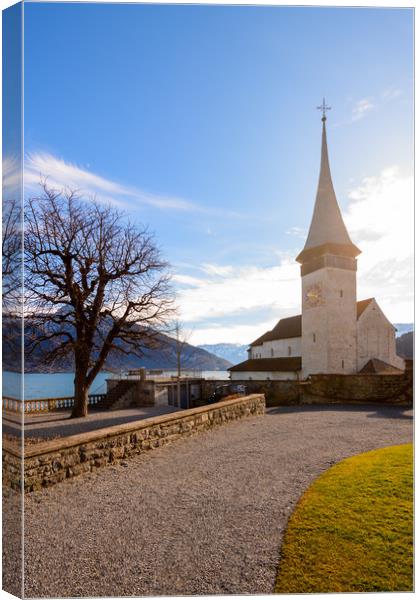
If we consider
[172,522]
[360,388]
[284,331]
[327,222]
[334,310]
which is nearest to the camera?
[172,522]

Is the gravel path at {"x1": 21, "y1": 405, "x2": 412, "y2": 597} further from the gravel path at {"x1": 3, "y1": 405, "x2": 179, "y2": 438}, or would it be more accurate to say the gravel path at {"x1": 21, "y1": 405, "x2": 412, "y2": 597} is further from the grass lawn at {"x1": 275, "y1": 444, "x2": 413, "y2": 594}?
the gravel path at {"x1": 3, "y1": 405, "x2": 179, "y2": 438}

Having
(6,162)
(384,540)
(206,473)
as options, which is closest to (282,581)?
(384,540)

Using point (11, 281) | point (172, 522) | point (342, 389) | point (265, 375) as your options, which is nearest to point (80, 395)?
point (172, 522)

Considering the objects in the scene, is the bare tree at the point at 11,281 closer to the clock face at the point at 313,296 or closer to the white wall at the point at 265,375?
the clock face at the point at 313,296

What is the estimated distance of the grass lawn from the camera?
3695 mm

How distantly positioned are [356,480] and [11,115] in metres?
6.68

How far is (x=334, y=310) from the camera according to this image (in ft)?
97.2

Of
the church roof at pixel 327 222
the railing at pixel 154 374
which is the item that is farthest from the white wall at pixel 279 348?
the railing at pixel 154 374

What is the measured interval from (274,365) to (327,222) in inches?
546

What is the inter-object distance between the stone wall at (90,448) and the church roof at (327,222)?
77.7 feet

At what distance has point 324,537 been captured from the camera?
4223mm

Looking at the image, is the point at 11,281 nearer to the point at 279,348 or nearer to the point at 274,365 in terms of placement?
the point at 274,365

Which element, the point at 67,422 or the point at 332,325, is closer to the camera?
the point at 67,422

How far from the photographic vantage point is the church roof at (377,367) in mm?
29500
